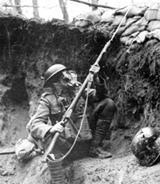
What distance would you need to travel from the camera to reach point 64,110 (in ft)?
21.2

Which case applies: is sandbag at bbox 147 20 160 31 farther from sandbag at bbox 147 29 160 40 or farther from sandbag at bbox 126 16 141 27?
sandbag at bbox 126 16 141 27

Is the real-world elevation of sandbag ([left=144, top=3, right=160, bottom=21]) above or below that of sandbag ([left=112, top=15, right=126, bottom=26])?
above

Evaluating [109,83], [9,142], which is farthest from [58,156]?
[9,142]

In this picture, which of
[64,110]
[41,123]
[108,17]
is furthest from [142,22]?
[41,123]

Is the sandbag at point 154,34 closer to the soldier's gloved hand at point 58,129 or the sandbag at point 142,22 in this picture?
the sandbag at point 142,22

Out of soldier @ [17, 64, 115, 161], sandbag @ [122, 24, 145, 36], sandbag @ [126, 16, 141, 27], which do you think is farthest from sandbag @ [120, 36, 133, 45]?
soldier @ [17, 64, 115, 161]

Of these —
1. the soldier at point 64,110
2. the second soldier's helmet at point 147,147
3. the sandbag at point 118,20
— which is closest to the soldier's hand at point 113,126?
the soldier at point 64,110

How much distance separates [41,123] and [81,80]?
79.7 inches

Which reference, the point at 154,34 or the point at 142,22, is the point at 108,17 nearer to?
the point at 142,22

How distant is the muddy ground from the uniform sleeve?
0.80 metres

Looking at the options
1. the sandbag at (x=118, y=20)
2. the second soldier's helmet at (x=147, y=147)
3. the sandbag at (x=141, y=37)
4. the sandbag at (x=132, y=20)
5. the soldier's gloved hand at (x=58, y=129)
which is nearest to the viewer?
the second soldier's helmet at (x=147, y=147)

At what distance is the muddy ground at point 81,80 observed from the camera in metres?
6.03

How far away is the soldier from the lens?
249 inches

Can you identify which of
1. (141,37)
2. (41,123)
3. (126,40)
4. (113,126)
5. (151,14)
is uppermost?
(151,14)
